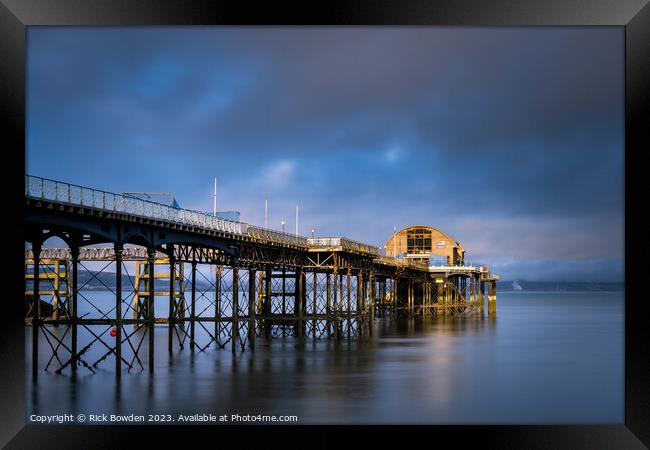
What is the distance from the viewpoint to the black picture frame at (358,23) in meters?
20.9

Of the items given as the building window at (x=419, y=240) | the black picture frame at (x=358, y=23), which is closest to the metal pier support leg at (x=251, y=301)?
the black picture frame at (x=358, y=23)

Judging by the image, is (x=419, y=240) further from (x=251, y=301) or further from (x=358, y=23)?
(x=358, y=23)

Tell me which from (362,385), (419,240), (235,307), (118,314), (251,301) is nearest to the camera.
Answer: (118,314)

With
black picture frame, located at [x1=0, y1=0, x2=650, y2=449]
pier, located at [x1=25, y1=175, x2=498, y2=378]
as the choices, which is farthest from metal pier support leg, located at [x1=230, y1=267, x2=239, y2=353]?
black picture frame, located at [x1=0, y1=0, x2=650, y2=449]

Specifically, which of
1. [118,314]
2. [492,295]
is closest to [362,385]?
[118,314]

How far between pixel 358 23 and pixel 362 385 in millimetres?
23880

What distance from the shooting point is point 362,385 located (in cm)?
3997

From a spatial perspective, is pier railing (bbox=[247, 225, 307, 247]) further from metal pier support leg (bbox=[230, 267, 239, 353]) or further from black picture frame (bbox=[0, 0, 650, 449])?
black picture frame (bbox=[0, 0, 650, 449])

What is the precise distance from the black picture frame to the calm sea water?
959cm

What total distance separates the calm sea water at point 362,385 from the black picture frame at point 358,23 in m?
9.59

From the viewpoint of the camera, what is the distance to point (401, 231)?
4998 inches

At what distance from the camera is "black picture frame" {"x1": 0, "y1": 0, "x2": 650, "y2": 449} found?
20.9 meters
